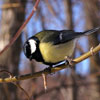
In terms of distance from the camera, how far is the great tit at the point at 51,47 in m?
0.97

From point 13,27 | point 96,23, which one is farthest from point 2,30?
point 96,23

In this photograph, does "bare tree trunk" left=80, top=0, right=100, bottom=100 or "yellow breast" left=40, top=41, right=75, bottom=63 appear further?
"bare tree trunk" left=80, top=0, right=100, bottom=100

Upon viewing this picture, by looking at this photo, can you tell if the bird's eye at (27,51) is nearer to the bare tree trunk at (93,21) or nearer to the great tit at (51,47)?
the great tit at (51,47)

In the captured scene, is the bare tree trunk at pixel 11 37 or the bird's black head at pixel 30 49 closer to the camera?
the bird's black head at pixel 30 49

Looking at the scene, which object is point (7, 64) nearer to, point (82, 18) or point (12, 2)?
point (12, 2)

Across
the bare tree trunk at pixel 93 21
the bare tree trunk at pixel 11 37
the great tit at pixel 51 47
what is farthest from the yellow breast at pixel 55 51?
the bare tree trunk at pixel 93 21

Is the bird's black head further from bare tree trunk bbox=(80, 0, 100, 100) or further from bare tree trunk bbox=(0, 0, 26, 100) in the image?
bare tree trunk bbox=(80, 0, 100, 100)

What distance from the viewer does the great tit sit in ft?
3.19

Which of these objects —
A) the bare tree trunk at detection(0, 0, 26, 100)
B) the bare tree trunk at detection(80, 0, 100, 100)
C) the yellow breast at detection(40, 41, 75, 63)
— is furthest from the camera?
the bare tree trunk at detection(80, 0, 100, 100)

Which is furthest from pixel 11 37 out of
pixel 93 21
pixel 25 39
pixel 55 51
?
pixel 93 21

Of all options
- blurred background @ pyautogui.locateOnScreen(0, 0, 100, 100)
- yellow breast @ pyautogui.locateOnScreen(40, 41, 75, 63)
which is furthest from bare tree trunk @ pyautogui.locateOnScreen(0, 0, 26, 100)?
yellow breast @ pyautogui.locateOnScreen(40, 41, 75, 63)

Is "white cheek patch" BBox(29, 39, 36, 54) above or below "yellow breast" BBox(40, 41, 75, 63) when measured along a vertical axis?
above

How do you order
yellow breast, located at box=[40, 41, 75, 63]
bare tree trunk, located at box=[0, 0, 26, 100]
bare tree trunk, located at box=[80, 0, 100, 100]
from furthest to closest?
bare tree trunk, located at box=[80, 0, 100, 100] < bare tree trunk, located at box=[0, 0, 26, 100] < yellow breast, located at box=[40, 41, 75, 63]

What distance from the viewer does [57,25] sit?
223 centimetres
